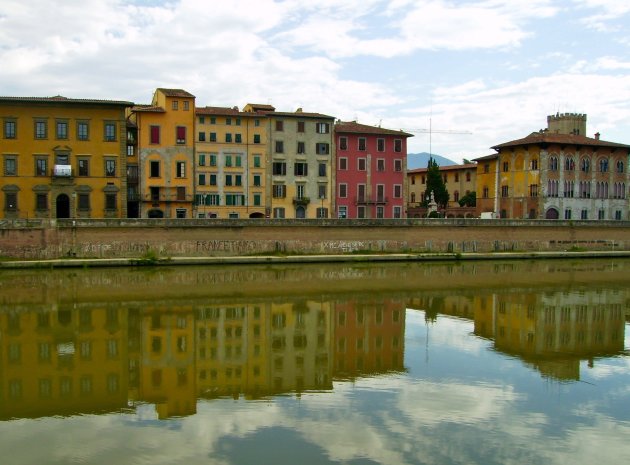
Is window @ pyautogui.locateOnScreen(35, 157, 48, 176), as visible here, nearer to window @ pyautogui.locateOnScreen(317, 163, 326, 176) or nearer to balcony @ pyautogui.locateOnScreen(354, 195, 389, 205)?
window @ pyautogui.locateOnScreen(317, 163, 326, 176)

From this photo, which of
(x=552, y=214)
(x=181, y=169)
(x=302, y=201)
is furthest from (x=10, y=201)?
(x=552, y=214)

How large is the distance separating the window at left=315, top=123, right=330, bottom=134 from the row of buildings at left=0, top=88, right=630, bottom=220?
9cm

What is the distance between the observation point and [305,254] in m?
48.0

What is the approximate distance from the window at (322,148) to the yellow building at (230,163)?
478cm

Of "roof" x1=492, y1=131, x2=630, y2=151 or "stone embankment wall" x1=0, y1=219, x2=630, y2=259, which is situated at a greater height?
"roof" x1=492, y1=131, x2=630, y2=151

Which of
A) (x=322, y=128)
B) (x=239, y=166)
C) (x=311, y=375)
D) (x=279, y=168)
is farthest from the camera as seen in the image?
(x=322, y=128)

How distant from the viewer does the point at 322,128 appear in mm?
57719

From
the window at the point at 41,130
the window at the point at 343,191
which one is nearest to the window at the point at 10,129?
the window at the point at 41,130

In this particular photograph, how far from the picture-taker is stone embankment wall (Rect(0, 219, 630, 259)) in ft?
140

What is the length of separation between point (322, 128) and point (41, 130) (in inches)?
909

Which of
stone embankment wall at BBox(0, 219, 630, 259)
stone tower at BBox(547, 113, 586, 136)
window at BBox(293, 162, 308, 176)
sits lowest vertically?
stone embankment wall at BBox(0, 219, 630, 259)

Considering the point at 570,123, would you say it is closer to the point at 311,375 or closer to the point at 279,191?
the point at 279,191

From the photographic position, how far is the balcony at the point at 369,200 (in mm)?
59281

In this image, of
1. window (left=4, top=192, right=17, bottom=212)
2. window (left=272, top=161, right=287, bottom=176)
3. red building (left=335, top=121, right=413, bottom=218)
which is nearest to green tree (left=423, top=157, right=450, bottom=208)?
red building (left=335, top=121, right=413, bottom=218)
